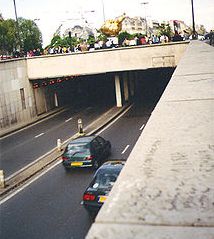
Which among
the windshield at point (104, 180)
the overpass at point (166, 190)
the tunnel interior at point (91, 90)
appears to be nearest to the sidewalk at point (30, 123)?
the tunnel interior at point (91, 90)

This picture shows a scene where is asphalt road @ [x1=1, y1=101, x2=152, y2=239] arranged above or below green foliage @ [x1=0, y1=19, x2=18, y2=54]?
below

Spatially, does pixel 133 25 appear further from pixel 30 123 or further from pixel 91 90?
pixel 30 123

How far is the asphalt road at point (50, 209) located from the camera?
10555 millimetres

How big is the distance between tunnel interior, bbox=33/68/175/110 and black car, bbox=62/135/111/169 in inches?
758

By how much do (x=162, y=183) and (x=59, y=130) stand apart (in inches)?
1055

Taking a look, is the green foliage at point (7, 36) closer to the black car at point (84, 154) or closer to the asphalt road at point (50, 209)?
the black car at point (84, 154)

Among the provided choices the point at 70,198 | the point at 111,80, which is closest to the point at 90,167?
the point at 70,198

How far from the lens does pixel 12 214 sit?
12.3 meters

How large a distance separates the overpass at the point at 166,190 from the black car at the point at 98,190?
7.40 m

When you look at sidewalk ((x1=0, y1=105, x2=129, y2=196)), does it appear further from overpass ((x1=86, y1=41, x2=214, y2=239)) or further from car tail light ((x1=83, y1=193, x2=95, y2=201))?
overpass ((x1=86, y1=41, x2=214, y2=239))

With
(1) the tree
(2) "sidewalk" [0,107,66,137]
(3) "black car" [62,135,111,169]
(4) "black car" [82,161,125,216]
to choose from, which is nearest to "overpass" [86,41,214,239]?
(4) "black car" [82,161,125,216]

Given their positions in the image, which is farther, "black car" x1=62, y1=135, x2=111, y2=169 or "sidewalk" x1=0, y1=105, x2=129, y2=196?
"black car" x1=62, y1=135, x2=111, y2=169

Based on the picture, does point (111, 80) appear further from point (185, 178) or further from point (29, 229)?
point (185, 178)

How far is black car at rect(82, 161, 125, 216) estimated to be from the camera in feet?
36.0
